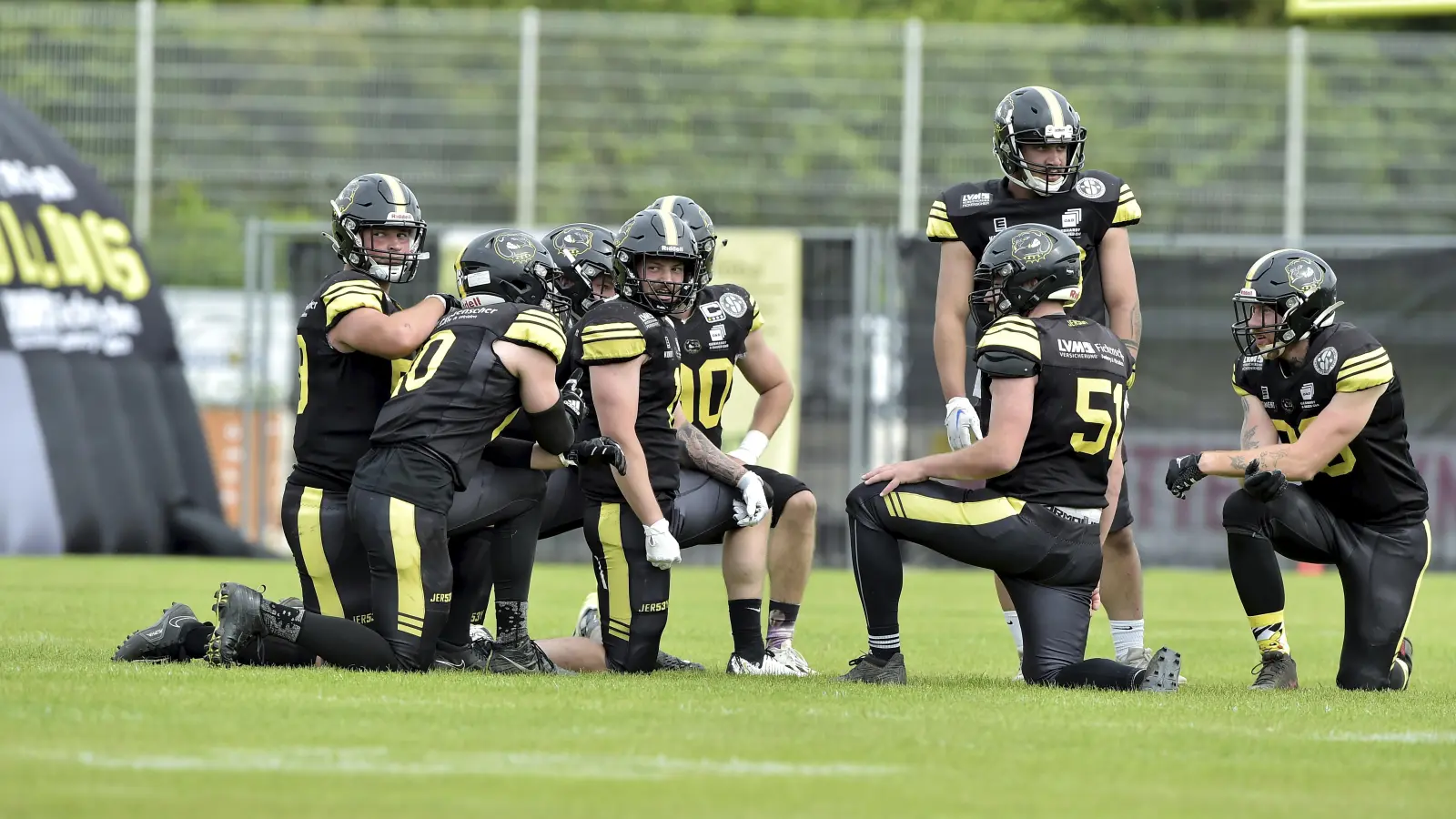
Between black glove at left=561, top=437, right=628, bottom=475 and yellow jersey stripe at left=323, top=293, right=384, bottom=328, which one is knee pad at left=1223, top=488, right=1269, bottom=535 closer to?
black glove at left=561, top=437, right=628, bottom=475

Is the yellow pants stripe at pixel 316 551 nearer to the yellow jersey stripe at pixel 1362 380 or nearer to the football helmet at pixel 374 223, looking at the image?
the football helmet at pixel 374 223

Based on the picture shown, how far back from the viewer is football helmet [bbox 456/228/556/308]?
817 centimetres

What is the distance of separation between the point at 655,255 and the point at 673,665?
66.7 inches

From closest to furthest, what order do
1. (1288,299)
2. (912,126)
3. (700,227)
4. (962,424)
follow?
(962,424)
(1288,299)
(700,227)
(912,126)

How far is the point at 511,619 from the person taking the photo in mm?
8266

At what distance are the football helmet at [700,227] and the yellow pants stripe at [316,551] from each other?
5.75 ft

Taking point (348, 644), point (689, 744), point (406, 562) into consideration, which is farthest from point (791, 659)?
point (689, 744)

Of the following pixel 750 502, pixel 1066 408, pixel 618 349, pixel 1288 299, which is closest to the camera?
pixel 1066 408

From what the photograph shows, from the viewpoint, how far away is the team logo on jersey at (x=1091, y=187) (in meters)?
8.34

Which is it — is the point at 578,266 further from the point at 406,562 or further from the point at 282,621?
the point at 282,621

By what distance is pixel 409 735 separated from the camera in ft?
18.2

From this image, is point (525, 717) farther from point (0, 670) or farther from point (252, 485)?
point (252, 485)

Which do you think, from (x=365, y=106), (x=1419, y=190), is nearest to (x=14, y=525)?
(x=365, y=106)

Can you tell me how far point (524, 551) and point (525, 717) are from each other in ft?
7.89
